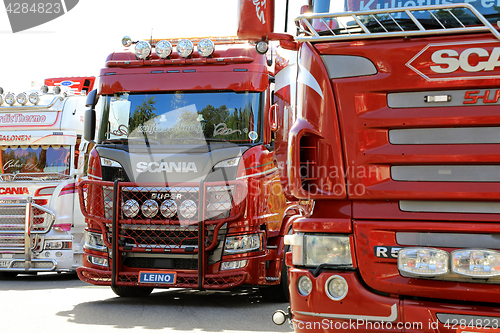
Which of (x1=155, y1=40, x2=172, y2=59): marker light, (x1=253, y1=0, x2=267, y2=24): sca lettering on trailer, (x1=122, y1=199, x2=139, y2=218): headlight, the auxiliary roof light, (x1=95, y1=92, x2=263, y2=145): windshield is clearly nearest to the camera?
(x1=253, y1=0, x2=267, y2=24): sca lettering on trailer

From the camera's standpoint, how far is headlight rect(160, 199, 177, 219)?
8.18m

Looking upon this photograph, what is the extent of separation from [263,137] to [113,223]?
2269 millimetres

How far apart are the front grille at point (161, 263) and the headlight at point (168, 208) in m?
0.60

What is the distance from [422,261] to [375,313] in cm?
45

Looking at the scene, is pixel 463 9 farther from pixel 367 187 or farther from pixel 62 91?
pixel 62 91

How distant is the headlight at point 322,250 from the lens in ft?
14.0

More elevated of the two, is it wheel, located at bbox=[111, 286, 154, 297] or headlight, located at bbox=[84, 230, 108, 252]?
headlight, located at bbox=[84, 230, 108, 252]

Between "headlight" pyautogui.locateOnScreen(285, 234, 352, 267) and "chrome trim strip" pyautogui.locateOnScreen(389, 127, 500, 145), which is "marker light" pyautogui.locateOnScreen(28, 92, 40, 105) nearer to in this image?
"headlight" pyautogui.locateOnScreen(285, 234, 352, 267)

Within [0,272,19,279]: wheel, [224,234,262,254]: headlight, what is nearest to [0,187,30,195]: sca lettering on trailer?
[0,272,19,279]: wheel

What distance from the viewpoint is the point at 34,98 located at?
13172 millimetres

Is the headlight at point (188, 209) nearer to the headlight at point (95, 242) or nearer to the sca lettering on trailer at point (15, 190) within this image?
the headlight at point (95, 242)

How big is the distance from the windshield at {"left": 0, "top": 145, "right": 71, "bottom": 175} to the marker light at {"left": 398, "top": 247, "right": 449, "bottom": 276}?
969 centimetres

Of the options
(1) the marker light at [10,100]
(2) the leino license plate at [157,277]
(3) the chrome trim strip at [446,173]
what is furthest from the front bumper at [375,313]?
(1) the marker light at [10,100]

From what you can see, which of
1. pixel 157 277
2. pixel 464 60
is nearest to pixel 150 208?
pixel 157 277
